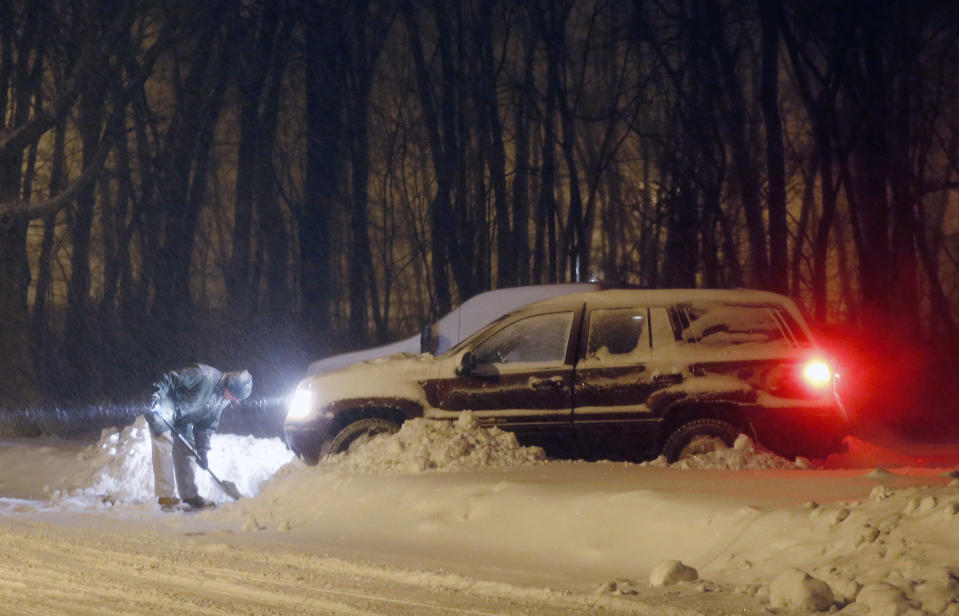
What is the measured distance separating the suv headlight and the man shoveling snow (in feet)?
1.63

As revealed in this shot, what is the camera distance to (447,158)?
1147 inches

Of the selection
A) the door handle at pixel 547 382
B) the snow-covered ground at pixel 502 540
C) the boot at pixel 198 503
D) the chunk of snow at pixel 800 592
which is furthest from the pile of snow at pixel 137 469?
the chunk of snow at pixel 800 592

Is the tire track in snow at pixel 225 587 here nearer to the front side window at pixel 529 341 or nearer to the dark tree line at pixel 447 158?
the front side window at pixel 529 341

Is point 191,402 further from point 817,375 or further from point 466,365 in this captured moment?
point 817,375

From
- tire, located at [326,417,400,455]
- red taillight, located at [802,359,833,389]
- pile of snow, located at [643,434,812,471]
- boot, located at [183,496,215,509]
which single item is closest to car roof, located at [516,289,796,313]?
red taillight, located at [802,359,833,389]

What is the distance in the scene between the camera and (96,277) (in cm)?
4422

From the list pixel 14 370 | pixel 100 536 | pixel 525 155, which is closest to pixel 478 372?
pixel 100 536

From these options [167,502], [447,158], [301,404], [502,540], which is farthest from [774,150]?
[502,540]

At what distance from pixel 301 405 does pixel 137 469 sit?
2.06m

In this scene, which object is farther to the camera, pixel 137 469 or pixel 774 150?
pixel 774 150

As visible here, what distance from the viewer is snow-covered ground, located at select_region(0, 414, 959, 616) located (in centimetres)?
596

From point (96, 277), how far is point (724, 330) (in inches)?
1514

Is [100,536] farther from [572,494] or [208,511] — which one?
[572,494]

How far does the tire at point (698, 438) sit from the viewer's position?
9.50m
